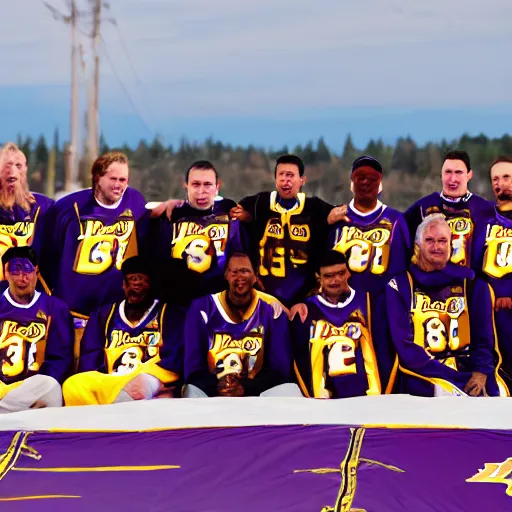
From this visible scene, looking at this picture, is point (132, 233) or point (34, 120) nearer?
point (132, 233)

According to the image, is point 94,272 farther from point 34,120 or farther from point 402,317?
point 402,317

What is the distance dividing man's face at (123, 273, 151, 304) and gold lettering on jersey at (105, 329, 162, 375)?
165 mm

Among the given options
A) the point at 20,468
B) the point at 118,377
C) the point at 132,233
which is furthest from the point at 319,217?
the point at 20,468

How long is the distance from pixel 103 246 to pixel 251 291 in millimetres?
809

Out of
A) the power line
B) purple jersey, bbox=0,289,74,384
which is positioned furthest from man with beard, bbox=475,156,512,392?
purple jersey, bbox=0,289,74,384

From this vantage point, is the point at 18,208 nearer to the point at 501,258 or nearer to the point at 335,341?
the point at 335,341

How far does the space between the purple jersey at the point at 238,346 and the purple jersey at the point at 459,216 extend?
0.87m

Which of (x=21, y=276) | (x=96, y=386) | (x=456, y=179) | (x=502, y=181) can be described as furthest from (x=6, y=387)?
(x=502, y=181)

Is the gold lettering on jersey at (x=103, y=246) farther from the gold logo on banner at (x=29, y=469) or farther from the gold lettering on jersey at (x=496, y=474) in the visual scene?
the gold lettering on jersey at (x=496, y=474)

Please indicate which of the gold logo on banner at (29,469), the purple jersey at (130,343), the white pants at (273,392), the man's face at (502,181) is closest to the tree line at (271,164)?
the man's face at (502,181)

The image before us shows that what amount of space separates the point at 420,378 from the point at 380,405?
18.7 inches

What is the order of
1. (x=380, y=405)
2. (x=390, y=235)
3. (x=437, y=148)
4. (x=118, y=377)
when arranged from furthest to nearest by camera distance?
1. (x=437, y=148)
2. (x=390, y=235)
3. (x=118, y=377)
4. (x=380, y=405)

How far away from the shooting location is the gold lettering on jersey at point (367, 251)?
221 inches

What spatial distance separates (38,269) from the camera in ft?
18.6
